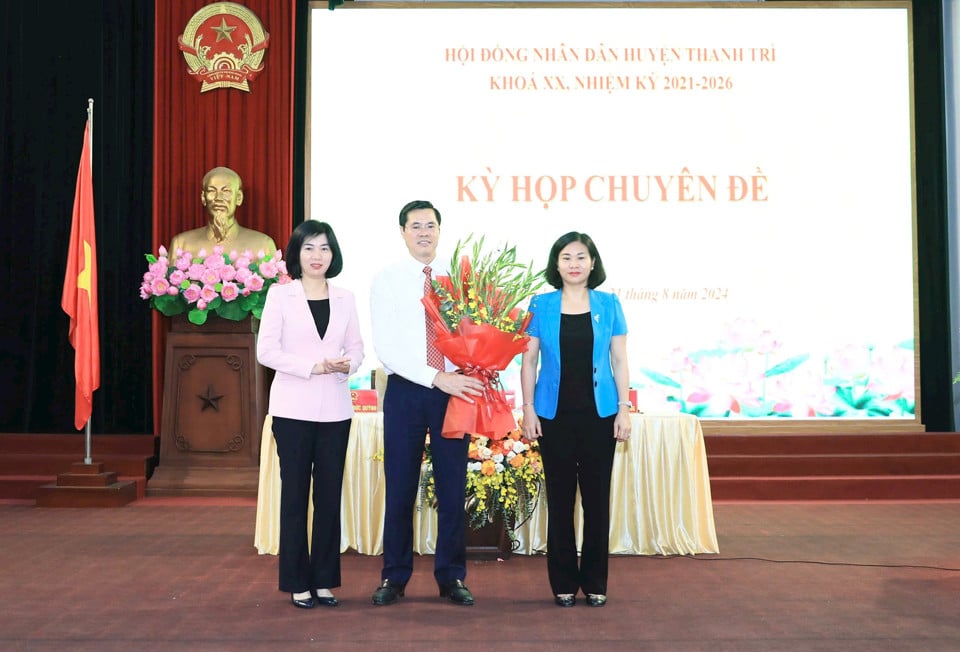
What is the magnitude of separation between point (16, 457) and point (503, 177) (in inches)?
138

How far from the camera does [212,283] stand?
5.55m

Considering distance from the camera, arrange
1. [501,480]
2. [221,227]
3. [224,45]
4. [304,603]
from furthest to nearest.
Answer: [224,45]
[221,227]
[501,480]
[304,603]

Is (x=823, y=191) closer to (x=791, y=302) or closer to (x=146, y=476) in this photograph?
(x=791, y=302)

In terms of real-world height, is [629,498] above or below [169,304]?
below

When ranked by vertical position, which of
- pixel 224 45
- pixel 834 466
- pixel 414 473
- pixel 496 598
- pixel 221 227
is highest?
pixel 224 45

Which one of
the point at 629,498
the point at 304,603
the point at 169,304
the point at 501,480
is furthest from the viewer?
the point at 169,304

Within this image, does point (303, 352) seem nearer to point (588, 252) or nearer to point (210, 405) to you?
point (588, 252)

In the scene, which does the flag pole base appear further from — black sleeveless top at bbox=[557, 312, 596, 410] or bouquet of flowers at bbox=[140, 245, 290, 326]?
black sleeveless top at bbox=[557, 312, 596, 410]

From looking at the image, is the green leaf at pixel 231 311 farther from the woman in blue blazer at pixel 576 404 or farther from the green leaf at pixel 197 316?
the woman in blue blazer at pixel 576 404

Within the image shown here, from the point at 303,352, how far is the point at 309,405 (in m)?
0.18

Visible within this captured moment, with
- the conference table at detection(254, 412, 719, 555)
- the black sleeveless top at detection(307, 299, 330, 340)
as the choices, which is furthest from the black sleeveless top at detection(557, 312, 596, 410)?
the conference table at detection(254, 412, 719, 555)

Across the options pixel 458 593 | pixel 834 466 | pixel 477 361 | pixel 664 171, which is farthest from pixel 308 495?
pixel 664 171

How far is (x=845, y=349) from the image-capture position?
21.2 feet

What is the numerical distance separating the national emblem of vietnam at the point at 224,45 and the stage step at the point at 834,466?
382cm
